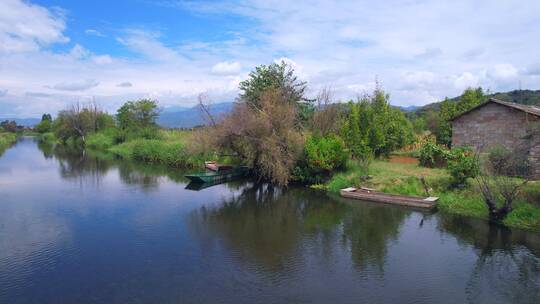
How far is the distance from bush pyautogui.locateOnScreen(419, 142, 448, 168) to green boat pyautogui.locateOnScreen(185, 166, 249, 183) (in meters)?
13.4

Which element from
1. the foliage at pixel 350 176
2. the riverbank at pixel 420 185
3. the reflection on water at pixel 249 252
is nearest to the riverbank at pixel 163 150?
the riverbank at pixel 420 185

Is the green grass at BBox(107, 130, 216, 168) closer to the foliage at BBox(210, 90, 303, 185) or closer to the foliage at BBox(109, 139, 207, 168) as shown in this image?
the foliage at BBox(109, 139, 207, 168)

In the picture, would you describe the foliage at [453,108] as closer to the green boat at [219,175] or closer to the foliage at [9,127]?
the green boat at [219,175]

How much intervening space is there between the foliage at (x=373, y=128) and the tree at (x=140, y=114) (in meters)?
34.9

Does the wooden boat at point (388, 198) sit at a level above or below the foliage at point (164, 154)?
below

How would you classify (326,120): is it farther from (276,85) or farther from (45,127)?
(45,127)

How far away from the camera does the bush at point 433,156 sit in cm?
2633

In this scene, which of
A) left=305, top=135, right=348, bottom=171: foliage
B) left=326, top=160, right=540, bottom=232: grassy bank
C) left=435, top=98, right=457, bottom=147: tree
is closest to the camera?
left=326, top=160, right=540, bottom=232: grassy bank

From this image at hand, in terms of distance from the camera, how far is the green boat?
28484 millimetres

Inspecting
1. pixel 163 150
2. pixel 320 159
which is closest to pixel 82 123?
pixel 163 150

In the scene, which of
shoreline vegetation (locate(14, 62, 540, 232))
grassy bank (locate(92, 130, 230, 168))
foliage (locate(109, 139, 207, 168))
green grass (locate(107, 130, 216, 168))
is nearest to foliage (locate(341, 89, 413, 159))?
shoreline vegetation (locate(14, 62, 540, 232))

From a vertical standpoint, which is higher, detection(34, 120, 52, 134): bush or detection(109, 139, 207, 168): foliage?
detection(34, 120, 52, 134): bush

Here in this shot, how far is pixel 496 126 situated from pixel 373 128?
7723mm

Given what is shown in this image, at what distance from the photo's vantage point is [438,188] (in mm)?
22266
